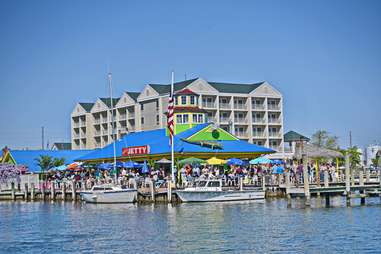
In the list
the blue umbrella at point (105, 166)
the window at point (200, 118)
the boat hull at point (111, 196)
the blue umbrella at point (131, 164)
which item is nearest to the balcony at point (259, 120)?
the window at point (200, 118)

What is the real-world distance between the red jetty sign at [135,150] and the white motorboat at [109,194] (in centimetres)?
801

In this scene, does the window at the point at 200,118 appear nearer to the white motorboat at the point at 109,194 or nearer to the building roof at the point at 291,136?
the white motorboat at the point at 109,194

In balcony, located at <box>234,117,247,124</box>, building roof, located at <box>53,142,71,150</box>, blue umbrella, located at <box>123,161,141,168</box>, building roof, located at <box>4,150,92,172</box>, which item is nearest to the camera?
blue umbrella, located at <box>123,161,141,168</box>

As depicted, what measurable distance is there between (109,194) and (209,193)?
803 centimetres

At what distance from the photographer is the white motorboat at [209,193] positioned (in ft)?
154

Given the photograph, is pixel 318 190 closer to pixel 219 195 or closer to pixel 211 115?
pixel 219 195

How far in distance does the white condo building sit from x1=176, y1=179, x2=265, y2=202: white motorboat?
168 ft

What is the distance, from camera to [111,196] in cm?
5059

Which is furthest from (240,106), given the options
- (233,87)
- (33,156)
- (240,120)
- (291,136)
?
(33,156)

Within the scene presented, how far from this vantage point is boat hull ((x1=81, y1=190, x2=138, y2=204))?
49.7 m

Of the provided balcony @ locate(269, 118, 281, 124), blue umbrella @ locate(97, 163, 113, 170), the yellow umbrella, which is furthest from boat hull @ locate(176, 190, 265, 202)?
balcony @ locate(269, 118, 281, 124)

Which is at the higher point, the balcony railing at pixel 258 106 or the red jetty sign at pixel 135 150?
the balcony railing at pixel 258 106

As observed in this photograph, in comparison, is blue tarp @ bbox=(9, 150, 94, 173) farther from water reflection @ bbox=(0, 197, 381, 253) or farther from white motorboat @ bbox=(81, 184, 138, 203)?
water reflection @ bbox=(0, 197, 381, 253)

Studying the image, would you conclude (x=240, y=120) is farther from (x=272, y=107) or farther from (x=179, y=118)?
(x=179, y=118)
